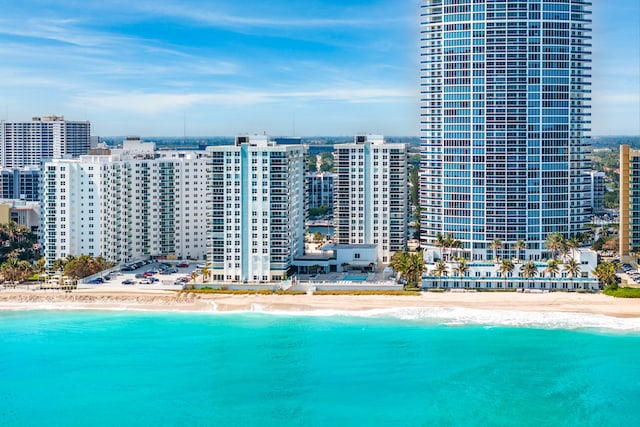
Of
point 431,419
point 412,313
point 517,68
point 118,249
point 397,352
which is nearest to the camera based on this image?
point 431,419

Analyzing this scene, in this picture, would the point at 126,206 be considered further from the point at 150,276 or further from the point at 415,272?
the point at 415,272

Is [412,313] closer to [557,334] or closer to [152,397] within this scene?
[557,334]

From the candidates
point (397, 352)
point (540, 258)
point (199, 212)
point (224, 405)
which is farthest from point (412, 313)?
point (199, 212)

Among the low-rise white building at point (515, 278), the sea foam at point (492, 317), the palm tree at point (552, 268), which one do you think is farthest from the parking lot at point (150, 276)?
the palm tree at point (552, 268)

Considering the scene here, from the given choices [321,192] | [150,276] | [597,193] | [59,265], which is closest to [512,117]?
[150,276]

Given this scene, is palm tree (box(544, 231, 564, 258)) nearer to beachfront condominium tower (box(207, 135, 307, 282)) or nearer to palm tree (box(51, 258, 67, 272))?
beachfront condominium tower (box(207, 135, 307, 282))

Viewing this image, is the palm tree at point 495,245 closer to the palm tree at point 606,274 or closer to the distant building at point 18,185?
the palm tree at point 606,274

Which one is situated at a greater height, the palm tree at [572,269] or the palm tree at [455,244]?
the palm tree at [455,244]
